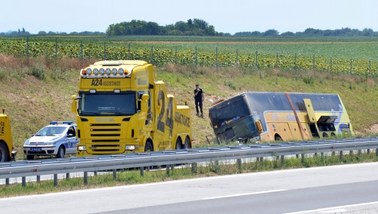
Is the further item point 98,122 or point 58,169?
point 98,122

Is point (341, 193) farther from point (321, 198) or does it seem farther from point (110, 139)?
point (110, 139)

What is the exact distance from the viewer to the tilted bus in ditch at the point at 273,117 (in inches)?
1710

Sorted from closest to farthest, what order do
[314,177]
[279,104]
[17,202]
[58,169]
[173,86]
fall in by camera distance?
[17,202] → [58,169] → [314,177] → [279,104] → [173,86]

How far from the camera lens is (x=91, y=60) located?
59.1m

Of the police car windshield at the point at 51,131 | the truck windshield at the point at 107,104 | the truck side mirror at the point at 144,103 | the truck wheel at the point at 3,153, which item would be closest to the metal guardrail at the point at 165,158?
the truck side mirror at the point at 144,103

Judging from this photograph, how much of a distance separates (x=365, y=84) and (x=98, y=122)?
48.8 metres

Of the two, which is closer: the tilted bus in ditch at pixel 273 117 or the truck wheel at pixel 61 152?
the truck wheel at pixel 61 152

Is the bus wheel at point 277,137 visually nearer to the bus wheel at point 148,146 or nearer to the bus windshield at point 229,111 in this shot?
the bus windshield at point 229,111

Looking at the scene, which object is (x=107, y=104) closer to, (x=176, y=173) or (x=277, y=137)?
(x=176, y=173)

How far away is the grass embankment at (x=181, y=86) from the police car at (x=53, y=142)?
2.02m

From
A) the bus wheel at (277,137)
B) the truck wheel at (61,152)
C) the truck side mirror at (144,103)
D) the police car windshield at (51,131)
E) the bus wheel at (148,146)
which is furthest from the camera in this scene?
the bus wheel at (277,137)

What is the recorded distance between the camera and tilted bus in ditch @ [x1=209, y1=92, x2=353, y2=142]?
143 ft

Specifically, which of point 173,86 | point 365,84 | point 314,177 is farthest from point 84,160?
point 365,84

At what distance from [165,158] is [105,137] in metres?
4.68
